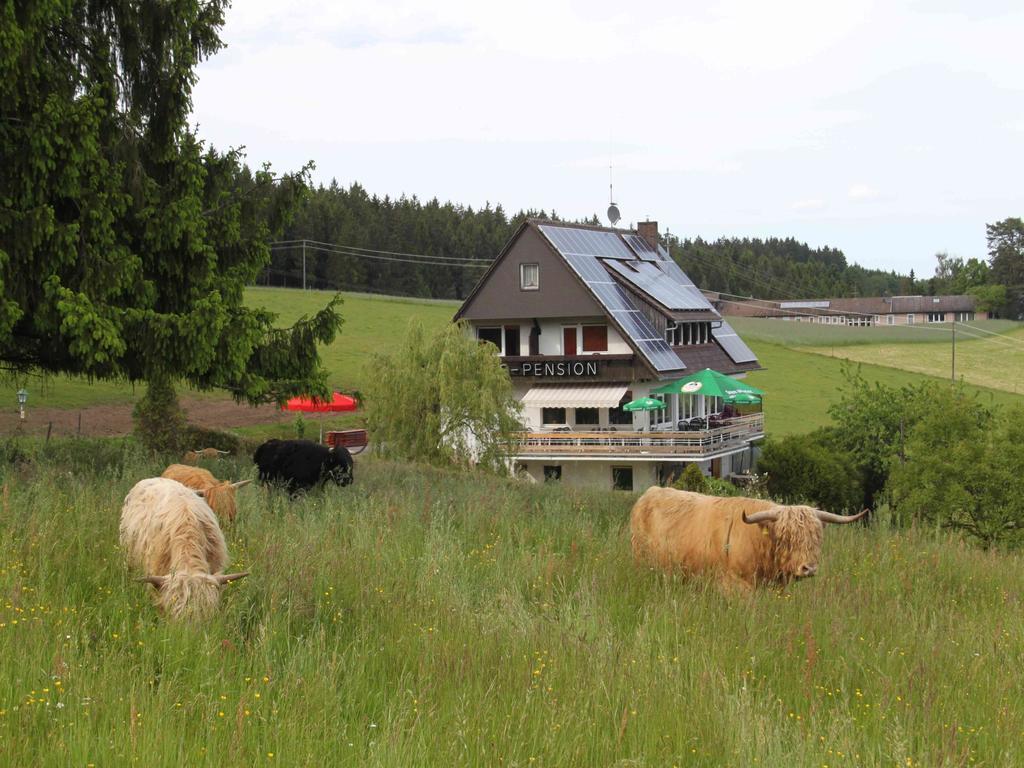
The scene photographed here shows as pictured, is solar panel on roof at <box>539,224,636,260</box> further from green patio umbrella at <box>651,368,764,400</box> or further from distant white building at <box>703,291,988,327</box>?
distant white building at <box>703,291,988,327</box>

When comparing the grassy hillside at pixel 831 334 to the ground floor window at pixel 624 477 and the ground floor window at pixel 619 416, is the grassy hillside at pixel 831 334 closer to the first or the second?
A: the ground floor window at pixel 619 416

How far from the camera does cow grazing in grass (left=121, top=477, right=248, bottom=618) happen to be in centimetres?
660

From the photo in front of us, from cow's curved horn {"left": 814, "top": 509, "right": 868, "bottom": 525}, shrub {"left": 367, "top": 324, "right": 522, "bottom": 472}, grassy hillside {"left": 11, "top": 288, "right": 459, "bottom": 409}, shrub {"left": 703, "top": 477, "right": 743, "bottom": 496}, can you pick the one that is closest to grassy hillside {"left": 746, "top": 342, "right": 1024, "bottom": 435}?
grassy hillside {"left": 11, "top": 288, "right": 459, "bottom": 409}

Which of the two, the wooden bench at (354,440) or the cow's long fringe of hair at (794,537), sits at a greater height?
the cow's long fringe of hair at (794,537)

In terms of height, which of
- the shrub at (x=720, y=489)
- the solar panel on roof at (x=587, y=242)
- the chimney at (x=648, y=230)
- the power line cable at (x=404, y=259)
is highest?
the power line cable at (x=404, y=259)

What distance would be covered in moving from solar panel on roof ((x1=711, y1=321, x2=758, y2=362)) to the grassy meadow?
48.1 m

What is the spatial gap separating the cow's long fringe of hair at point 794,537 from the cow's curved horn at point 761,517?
36mm

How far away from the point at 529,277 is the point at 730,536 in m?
40.4

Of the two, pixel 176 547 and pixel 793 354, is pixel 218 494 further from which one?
pixel 793 354

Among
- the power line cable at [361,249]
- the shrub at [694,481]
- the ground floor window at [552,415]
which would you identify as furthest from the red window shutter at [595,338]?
the power line cable at [361,249]

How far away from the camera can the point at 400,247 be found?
11844 cm

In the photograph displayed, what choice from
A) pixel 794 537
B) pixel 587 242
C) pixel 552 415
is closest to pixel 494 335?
pixel 552 415

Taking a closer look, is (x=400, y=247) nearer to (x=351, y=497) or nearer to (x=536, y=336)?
(x=536, y=336)

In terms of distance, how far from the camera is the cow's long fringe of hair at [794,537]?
8945 millimetres
